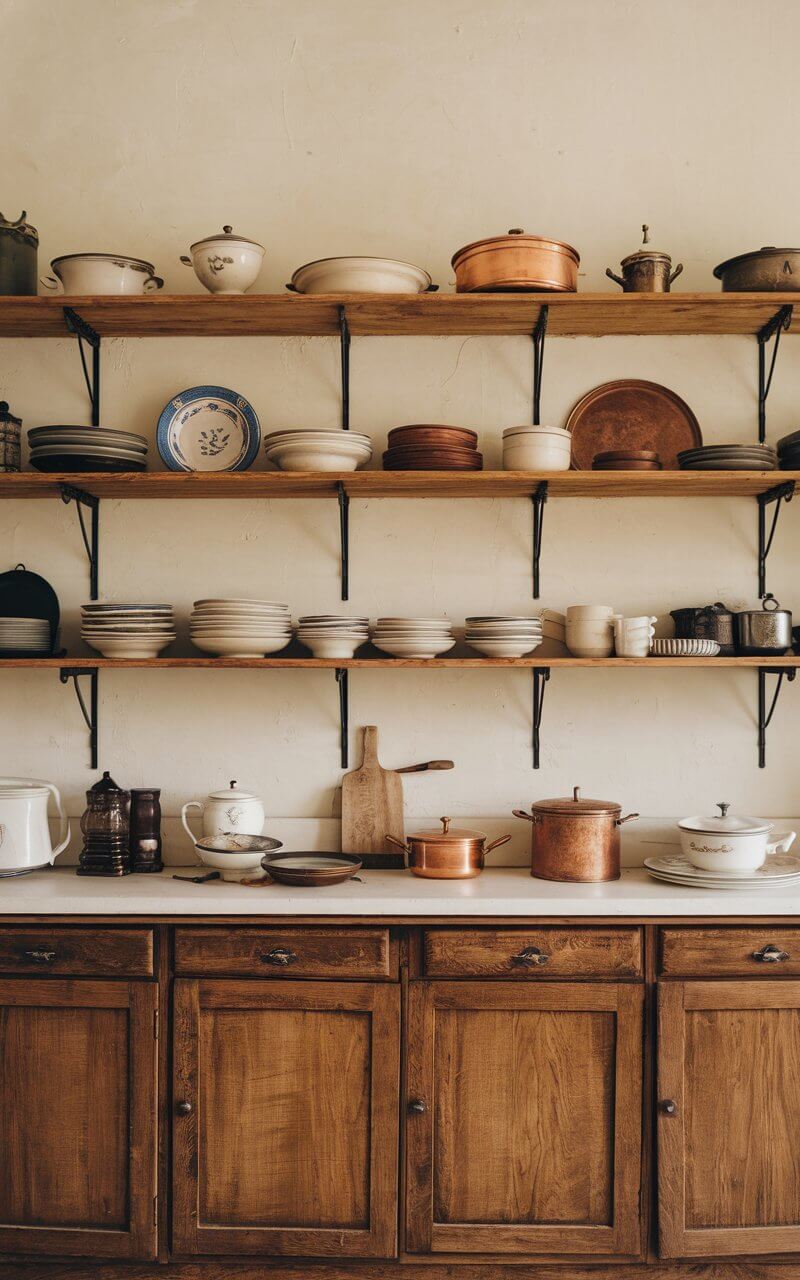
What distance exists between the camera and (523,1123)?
238 centimetres

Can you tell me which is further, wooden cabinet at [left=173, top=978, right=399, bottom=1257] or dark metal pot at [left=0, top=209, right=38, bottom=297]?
dark metal pot at [left=0, top=209, right=38, bottom=297]

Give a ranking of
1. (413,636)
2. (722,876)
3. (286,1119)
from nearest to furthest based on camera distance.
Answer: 1. (286,1119)
2. (722,876)
3. (413,636)

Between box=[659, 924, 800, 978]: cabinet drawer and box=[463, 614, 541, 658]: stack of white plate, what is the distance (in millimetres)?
837

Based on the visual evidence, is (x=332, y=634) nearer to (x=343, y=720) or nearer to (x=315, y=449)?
(x=343, y=720)

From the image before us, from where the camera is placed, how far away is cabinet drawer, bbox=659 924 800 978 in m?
2.42

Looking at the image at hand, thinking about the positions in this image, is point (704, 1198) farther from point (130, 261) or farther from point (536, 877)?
point (130, 261)

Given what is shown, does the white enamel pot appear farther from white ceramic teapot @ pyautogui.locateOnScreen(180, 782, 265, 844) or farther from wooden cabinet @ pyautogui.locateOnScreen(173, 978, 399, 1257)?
white ceramic teapot @ pyautogui.locateOnScreen(180, 782, 265, 844)

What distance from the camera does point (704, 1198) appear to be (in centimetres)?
238

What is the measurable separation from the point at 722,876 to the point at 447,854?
2.34 feet

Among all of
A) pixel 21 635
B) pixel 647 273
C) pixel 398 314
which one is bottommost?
pixel 21 635

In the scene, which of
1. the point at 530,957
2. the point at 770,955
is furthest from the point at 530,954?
the point at 770,955

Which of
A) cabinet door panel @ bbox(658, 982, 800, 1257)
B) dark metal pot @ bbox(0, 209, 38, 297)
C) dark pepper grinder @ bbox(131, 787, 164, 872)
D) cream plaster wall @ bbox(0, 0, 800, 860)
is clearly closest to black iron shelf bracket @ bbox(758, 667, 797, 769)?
cream plaster wall @ bbox(0, 0, 800, 860)

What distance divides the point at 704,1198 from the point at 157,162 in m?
3.28

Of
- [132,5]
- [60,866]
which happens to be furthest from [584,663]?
[132,5]
